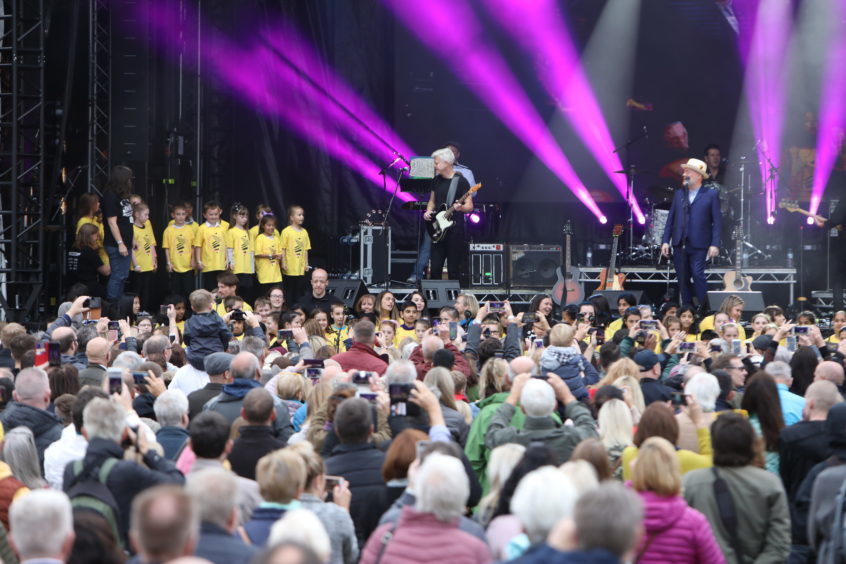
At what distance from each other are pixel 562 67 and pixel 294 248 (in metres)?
6.21

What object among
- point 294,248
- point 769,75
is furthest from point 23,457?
point 769,75

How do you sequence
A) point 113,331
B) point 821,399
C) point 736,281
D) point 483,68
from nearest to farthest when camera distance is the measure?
point 821,399 < point 113,331 < point 736,281 < point 483,68

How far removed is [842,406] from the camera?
18.8 feet

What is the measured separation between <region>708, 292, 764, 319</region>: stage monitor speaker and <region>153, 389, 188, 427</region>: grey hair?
894 cm

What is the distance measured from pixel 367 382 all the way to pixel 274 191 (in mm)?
11040

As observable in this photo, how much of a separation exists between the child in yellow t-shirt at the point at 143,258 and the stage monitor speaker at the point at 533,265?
464cm

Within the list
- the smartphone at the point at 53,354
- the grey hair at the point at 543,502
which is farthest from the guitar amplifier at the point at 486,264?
the grey hair at the point at 543,502

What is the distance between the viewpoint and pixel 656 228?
58.4ft

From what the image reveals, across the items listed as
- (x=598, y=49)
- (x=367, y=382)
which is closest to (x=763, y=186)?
(x=598, y=49)

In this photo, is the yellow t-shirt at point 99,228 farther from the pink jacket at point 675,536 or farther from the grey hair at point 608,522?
the grey hair at point 608,522

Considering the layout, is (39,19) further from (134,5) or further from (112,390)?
(112,390)

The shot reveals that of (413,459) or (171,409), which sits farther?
(171,409)

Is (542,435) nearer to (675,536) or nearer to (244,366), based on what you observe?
(675,536)

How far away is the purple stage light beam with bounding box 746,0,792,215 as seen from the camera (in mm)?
18766
